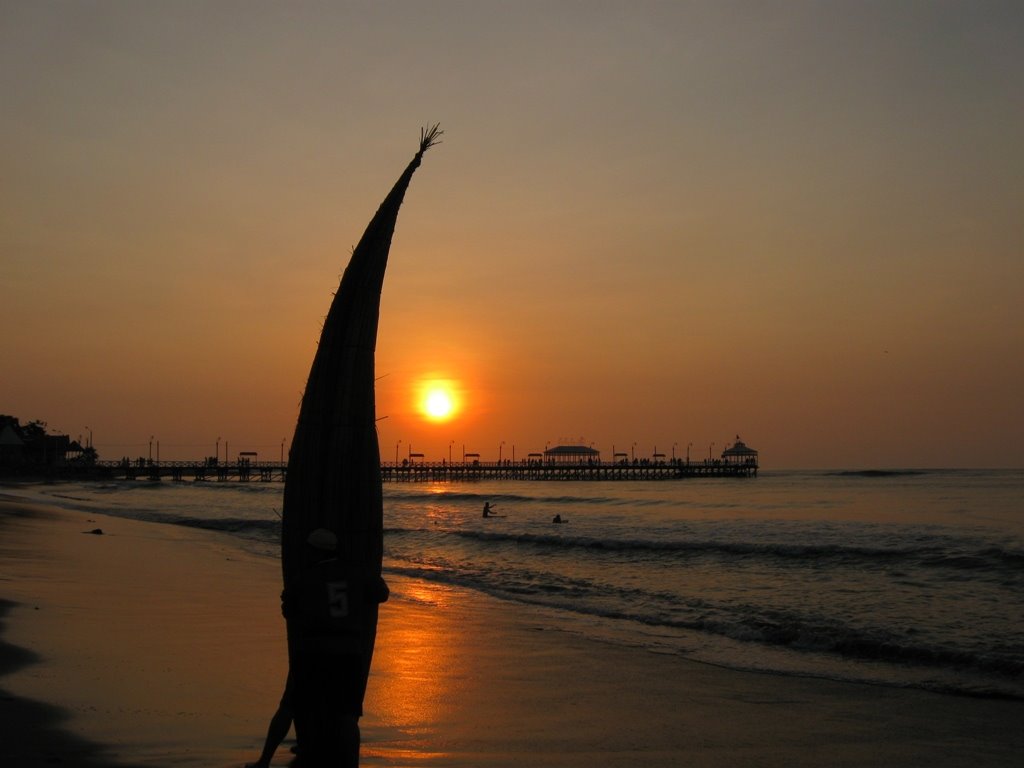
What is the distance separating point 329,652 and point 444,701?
3344mm

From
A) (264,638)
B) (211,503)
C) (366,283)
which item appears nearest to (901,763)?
(366,283)

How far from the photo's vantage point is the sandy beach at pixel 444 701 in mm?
6246

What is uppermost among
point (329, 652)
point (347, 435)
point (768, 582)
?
point (347, 435)

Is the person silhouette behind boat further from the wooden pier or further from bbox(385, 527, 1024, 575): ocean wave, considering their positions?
the wooden pier

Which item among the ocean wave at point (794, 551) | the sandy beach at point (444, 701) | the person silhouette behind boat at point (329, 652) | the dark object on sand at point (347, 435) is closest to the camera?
the person silhouette behind boat at point (329, 652)

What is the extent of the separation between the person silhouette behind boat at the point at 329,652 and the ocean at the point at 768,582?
259 inches

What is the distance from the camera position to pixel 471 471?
376 ft

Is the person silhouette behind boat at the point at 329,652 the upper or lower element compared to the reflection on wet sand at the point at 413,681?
upper

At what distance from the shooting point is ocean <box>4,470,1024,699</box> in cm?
1134

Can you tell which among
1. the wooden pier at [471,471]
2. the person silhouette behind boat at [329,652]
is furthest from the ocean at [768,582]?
the wooden pier at [471,471]

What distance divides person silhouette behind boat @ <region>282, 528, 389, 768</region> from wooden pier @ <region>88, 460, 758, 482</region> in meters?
94.4

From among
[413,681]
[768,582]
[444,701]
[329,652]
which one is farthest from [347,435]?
[768,582]

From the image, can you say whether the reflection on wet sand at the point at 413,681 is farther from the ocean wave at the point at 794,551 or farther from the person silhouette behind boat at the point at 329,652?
the ocean wave at the point at 794,551

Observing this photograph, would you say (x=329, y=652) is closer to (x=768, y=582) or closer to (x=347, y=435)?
(x=347, y=435)
